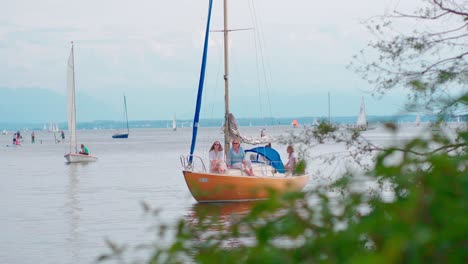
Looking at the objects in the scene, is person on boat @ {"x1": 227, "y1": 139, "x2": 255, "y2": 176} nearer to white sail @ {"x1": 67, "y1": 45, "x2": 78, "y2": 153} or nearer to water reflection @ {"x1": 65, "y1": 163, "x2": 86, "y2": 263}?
water reflection @ {"x1": 65, "y1": 163, "x2": 86, "y2": 263}

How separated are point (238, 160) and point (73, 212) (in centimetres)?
500

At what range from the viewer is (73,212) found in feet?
88.6

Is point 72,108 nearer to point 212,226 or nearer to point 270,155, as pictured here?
point 270,155

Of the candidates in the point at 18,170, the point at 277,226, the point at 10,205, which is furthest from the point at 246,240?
the point at 18,170

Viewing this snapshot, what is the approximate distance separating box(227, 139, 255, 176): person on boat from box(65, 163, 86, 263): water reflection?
4.22 m

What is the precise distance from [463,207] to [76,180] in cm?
4015

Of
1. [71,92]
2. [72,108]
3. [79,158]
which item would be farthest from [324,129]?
[71,92]

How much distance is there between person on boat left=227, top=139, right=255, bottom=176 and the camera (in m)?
25.3

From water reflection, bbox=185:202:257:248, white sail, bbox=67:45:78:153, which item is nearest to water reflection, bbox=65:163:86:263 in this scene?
white sail, bbox=67:45:78:153

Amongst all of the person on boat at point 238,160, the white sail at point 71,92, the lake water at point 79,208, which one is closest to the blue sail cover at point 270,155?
the person on boat at point 238,160

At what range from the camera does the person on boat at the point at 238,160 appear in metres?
25.3

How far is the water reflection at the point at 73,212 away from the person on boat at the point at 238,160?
422cm

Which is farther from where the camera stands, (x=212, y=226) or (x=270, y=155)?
(x=270, y=155)

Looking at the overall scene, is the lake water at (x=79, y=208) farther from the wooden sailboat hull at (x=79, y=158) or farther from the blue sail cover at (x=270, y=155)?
the wooden sailboat hull at (x=79, y=158)
